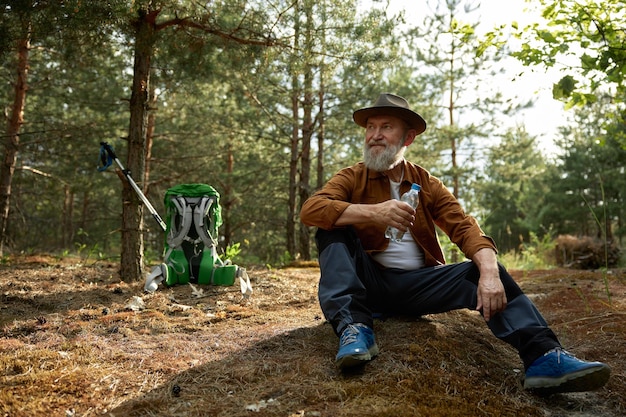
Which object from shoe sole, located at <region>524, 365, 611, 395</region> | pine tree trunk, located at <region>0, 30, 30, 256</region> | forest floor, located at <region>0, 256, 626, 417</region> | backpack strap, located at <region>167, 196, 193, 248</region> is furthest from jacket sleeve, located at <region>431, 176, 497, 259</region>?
pine tree trunk, located at <region>0, 30, 30, 256</region>

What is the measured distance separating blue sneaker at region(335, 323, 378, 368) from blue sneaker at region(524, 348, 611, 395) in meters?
0.74

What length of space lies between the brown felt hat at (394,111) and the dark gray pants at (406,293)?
0.84 meters

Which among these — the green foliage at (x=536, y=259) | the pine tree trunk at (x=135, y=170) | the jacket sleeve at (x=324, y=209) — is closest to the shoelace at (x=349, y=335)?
the jacket sleeve at (x=324, y=209)

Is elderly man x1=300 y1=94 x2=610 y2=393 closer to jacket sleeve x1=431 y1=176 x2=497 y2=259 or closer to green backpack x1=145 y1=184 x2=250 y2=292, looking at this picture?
jacket sleeve x1=431 y1=176 x2=497 y2=259

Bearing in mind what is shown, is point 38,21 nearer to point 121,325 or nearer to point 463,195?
point 121,325

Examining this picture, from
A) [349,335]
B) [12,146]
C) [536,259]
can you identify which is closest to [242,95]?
[12,146]

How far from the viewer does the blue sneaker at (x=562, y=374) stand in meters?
1.99

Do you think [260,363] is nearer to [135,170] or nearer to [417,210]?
[417,210]

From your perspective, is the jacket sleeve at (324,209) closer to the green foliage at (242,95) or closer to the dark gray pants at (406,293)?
the dark gray pants at (406,293)

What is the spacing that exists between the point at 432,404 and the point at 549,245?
9.91 meters

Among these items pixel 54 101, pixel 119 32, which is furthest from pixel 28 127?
pixel 119 32

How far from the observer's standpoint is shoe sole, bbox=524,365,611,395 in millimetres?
1986

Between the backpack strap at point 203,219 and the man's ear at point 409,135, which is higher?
the man's ear at point 409,135

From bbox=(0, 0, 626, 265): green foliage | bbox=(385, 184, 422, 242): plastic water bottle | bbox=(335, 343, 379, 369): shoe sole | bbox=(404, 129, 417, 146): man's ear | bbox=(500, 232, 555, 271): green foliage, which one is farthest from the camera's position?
bbox=(500, 232, 555, 271): green foliage
